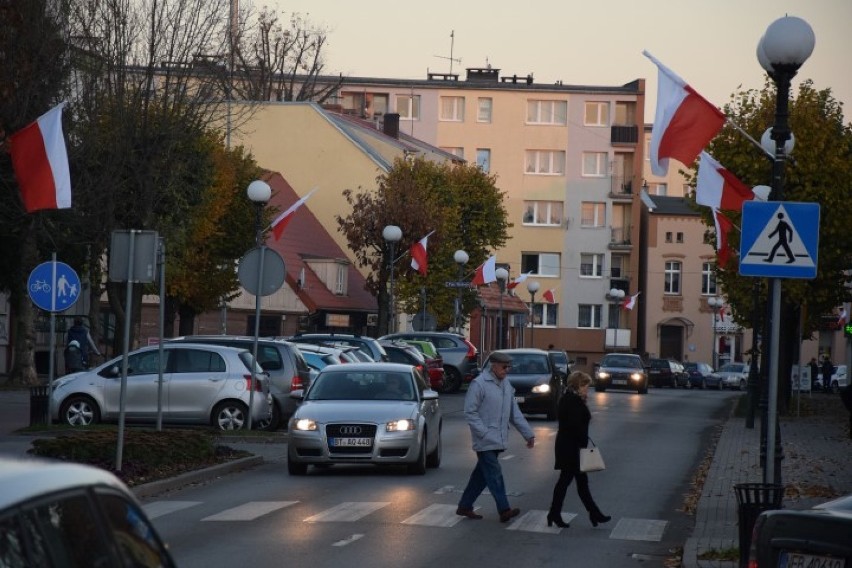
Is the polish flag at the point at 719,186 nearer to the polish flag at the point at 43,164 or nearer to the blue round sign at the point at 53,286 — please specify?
the polish flag at the point at 43,164

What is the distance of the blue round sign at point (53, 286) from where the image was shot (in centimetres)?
2370

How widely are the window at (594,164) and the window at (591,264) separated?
526 centimetres

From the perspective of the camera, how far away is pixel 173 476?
750 inches

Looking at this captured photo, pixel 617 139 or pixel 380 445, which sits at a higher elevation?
pixel 617 139

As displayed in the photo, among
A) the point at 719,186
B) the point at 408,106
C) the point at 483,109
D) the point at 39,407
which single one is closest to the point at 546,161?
the point at 483,109

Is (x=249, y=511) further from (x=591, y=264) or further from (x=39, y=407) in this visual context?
(x=591, y=264)

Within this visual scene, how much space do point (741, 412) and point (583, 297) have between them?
190ft

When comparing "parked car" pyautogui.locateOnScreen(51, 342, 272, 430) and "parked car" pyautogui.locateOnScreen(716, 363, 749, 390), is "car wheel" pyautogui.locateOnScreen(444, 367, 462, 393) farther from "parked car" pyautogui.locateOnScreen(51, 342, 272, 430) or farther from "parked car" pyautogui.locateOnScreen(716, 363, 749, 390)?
"parked car" pyautogui.locateOnScreen(716, 363, 749, 390)

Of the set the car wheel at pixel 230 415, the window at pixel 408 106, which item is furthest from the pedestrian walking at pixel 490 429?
the window at pixel 408 106

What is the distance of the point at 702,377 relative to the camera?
86438 millimetres

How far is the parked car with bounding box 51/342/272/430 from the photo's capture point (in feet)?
89.6

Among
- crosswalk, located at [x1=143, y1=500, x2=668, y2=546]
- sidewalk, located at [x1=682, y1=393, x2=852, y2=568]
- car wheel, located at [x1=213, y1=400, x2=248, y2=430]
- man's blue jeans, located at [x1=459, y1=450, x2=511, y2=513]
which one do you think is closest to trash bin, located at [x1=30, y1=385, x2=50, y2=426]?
car wheel, located at [x1=213, y1=400, x2=248, y2=430]

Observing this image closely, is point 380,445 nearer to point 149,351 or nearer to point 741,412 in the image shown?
point 149,351

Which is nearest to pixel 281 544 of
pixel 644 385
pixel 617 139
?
pixel 644 385
